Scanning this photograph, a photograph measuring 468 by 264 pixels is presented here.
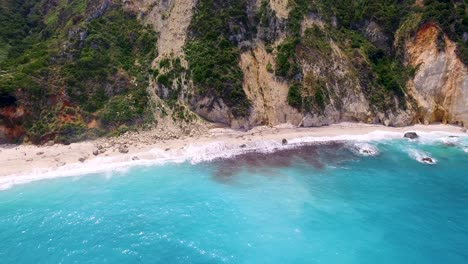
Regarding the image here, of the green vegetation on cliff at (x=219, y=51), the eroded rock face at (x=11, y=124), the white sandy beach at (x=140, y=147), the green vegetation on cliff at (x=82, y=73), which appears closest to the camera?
the white sandy beach at (x=140, y=147)

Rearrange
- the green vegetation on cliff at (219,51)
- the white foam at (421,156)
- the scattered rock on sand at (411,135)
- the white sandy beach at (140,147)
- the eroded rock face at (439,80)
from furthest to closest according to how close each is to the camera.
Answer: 1. the eroded rock face at (439,80)
2. the green vegetation on cliff at (219,51)
3. the scattered rock on sand at (411,135)
4. the white foam at (421,156)
5. the white sandy beach at (140,147)

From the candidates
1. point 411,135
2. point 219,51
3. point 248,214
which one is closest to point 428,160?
point 411,135

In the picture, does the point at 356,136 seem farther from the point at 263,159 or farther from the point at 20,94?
the point at 20,94

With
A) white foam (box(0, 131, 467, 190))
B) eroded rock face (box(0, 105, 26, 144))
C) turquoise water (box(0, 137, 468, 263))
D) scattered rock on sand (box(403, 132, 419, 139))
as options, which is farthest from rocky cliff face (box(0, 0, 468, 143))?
turquoise water (box(0, 137, 468, 263))

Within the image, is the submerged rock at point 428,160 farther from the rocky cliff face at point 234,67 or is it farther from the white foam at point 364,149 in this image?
the rocky cliff face at point 234,67

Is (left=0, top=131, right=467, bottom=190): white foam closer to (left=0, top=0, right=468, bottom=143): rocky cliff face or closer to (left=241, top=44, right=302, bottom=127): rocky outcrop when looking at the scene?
(left=0, top=0, right=468, bottom=143): rocky cliff face

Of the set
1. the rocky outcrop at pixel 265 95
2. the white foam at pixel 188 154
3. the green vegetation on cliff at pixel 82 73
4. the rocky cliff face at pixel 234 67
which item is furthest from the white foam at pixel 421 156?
the green vegetation on cliff at pixel 82 73

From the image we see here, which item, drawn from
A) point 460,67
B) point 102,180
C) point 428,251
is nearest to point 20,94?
point 102,180
